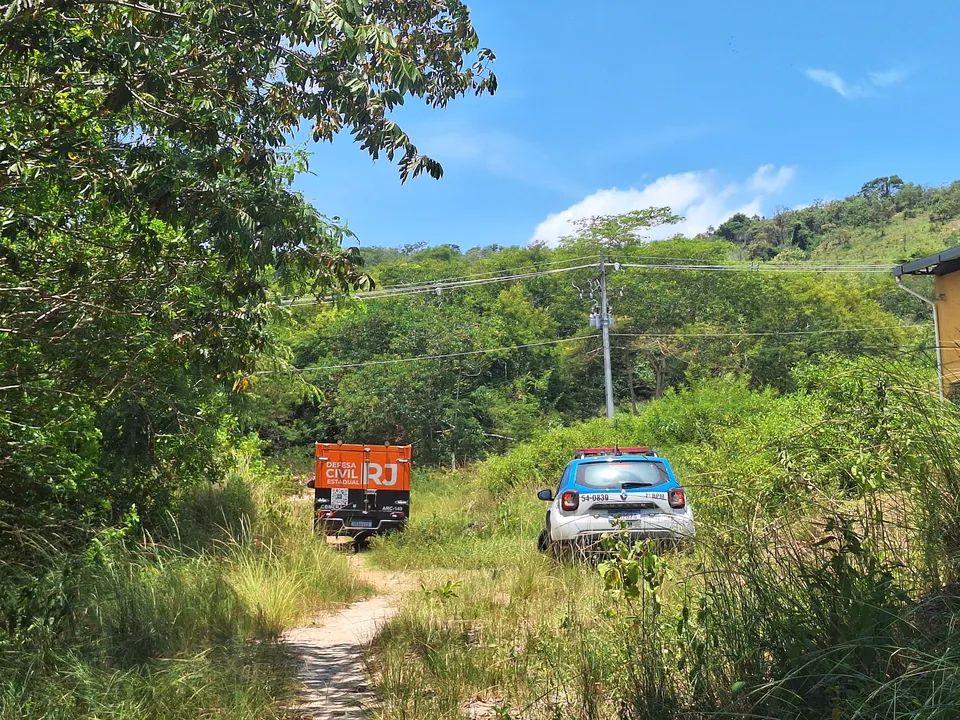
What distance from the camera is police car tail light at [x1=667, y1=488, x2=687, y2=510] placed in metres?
10.6

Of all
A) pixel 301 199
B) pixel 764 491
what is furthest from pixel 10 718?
pixel 764 491

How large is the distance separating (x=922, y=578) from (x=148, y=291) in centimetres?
623

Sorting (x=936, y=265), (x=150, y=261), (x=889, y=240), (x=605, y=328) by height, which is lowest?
(x=150, y=261)

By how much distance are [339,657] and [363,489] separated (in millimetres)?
9374

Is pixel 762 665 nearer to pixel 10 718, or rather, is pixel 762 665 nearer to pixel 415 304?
pixel 10 718

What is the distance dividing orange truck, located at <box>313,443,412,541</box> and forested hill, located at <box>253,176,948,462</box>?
16.0 meters

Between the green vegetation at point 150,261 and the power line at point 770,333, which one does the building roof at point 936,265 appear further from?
the power line at point 770,333

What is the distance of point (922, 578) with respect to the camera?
4.10 metres

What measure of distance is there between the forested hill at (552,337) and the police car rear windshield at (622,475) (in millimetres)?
22119

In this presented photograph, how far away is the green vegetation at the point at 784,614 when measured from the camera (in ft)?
11.2

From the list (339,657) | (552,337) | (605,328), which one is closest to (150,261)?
(339,657)

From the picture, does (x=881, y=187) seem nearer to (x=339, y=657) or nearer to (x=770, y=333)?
(x=770, y=333)

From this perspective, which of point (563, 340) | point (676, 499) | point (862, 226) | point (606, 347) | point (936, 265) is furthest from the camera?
point (862, 226)

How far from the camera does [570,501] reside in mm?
10875
